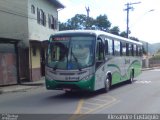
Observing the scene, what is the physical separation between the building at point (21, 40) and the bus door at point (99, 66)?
8.21 metres

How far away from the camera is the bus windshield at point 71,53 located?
1797 centimetres

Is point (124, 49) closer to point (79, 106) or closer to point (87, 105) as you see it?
point (87, 105)

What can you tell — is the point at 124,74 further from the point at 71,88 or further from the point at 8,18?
the point at 8,18

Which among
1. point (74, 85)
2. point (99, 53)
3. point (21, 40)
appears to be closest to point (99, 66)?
point (99, 53)

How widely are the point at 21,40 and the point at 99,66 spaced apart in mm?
12692

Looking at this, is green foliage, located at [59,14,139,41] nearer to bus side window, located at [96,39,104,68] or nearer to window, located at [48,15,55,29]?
window, located at [48,15,55,29]

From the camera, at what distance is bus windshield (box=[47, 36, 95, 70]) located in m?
18.0

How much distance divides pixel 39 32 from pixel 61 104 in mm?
18565

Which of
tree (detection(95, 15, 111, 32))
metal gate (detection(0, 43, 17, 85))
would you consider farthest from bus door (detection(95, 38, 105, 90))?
tree (detection(95, 15, 111, 32))

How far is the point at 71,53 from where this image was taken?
1812 centimetres

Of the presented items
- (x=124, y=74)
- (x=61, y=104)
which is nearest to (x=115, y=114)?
(x=61, y=104)

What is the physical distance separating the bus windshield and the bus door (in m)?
0.57

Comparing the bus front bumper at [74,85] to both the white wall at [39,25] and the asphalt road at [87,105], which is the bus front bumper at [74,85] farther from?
the white wall at [39,25]

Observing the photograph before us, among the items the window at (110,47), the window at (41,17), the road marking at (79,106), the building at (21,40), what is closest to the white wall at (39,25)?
the building at (21,40)
